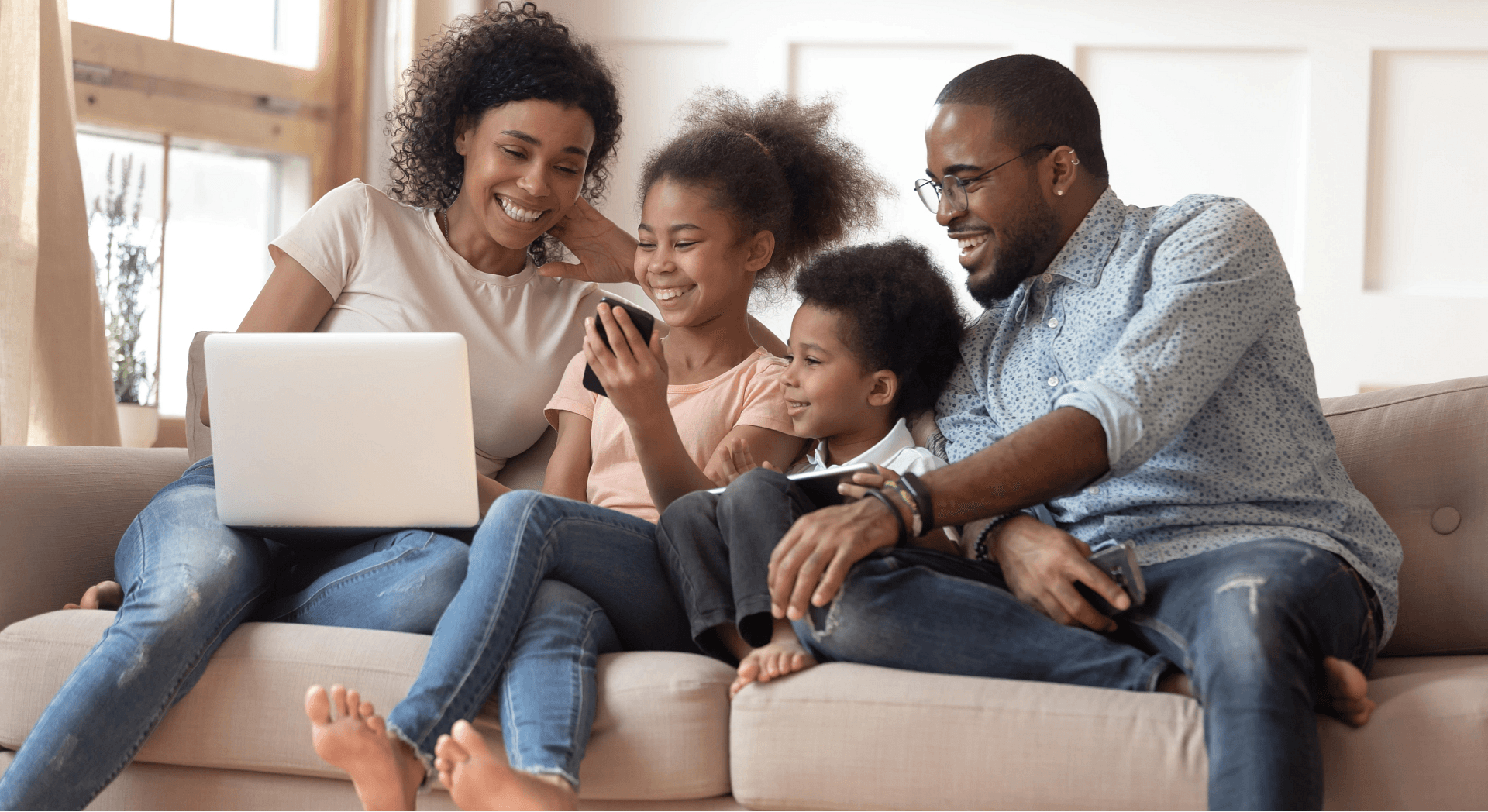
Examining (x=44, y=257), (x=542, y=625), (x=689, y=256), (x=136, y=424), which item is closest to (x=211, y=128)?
(x=44, y=257)

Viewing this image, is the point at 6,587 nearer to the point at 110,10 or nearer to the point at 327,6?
the point at 110,10

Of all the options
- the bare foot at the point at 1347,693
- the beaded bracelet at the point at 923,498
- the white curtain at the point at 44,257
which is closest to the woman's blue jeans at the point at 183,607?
the beaded bracelet at the point at 923,498

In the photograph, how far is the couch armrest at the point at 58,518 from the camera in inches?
62.1

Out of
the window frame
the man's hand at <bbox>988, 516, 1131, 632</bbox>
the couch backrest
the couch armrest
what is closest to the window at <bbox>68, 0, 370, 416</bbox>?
the window frame

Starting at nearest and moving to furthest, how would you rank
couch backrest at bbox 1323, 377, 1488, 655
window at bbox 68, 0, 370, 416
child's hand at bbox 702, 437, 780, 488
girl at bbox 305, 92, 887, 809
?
1. girl at bbox 305, 92, 887, 809
2. couch backrest at bbox 1323, 377, 1488, 655
3. child's hand at bbox 702, 437, 780, 488
4. window at bbox 68, 0, 370, 416

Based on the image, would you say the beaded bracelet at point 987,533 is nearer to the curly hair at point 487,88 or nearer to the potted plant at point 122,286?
the curly hair at point 487,88

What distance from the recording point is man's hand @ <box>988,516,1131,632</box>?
51.4 inches

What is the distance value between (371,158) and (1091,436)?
9.35 ft

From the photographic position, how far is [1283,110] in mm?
3189

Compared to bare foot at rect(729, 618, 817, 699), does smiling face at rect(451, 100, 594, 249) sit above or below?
above

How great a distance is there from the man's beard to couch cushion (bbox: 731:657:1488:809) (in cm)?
57

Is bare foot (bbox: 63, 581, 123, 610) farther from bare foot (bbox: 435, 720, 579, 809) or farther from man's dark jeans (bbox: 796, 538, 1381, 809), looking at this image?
man's dark jeans (bbox: 796, 538, 1381, 809)

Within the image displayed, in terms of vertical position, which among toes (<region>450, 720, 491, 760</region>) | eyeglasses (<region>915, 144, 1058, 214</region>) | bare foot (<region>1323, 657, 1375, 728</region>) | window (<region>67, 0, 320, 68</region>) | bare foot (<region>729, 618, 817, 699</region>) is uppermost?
window (<region>67, 0, 320, 68</region>)

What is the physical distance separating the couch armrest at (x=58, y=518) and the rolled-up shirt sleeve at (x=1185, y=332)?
1316 mm
